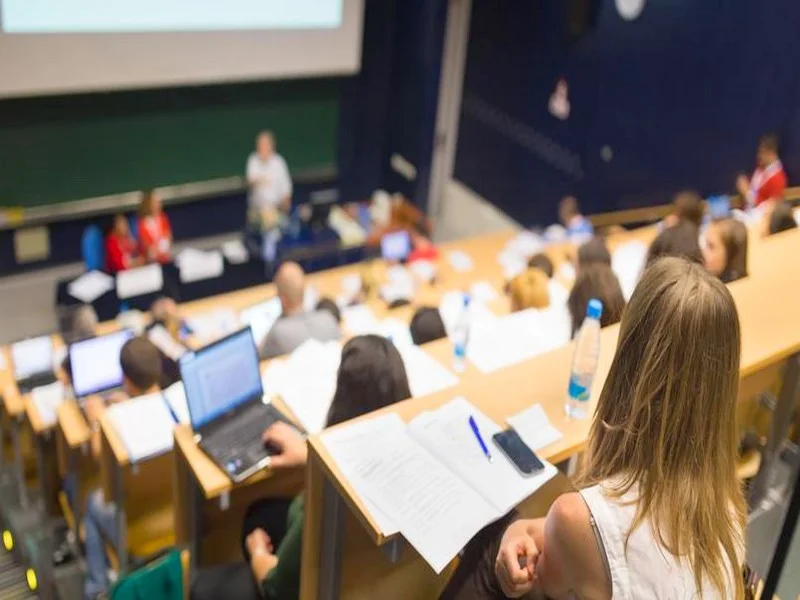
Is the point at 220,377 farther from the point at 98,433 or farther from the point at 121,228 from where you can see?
the point at 121,228

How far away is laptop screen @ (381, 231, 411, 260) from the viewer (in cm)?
590

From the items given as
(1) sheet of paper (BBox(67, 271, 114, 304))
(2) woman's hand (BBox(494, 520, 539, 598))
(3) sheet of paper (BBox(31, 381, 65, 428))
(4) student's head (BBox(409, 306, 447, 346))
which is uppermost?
(2) woman's hand (BBox(494, 520, 539, 598))

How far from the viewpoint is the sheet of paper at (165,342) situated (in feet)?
13.6

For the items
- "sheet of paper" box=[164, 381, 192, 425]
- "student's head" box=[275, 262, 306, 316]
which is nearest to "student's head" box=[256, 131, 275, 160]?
"student's head" box=[275, 262, 306, 316]

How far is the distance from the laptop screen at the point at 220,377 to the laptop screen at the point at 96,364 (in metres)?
1.19

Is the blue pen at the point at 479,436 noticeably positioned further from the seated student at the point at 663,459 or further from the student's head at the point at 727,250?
the student's head at the point at 727,250

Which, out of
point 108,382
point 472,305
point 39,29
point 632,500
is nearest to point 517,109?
point 472,305

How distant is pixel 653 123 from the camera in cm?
576

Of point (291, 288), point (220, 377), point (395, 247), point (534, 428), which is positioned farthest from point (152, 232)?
point (534, 428)

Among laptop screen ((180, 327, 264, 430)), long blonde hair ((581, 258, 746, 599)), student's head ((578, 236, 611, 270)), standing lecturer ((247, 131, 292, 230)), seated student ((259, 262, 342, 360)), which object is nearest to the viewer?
long blonde hair ((581, 258, 746, 599))

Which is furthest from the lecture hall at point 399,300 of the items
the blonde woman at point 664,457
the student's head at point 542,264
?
the student's head at point 542,264

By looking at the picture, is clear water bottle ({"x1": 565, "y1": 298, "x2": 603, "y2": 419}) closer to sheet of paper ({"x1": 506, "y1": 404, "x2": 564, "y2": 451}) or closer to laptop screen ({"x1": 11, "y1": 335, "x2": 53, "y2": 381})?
sheet of paper ({"x1": 506, "y1": 404, "x2": 564, "y2": 451})

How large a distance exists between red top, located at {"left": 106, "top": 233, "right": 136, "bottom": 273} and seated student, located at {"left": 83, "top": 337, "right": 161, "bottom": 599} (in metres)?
2.82

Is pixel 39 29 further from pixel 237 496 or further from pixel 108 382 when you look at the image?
pixel 237 496
